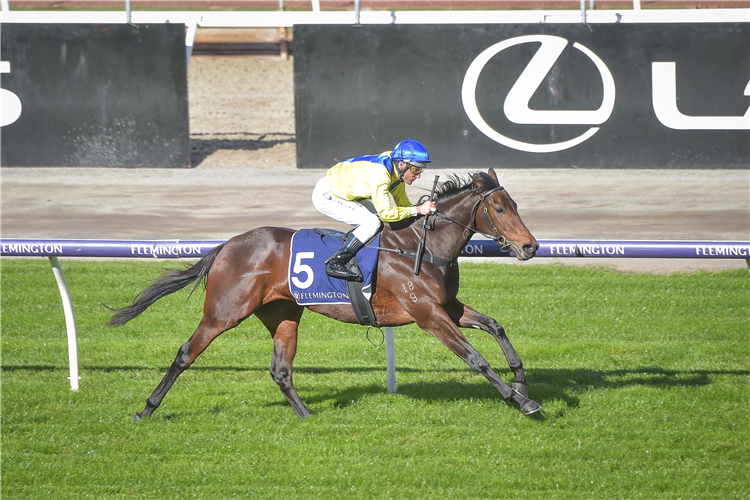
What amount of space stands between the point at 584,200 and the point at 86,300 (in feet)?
29.3

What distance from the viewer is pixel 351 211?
580 centimetres

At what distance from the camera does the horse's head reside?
525 centimetres

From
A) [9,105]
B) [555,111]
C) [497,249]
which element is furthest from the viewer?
[9,105]

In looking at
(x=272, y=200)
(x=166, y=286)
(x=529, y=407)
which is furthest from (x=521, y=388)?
(x=272, y=200)

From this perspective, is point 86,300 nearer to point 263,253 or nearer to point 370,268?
point 263,253

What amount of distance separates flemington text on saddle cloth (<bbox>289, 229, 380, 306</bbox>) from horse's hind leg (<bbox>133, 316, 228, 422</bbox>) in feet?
2.32

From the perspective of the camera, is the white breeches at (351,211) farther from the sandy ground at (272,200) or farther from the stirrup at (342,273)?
the sandy ground at (272,200)

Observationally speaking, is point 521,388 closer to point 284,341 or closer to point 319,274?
point 319,274

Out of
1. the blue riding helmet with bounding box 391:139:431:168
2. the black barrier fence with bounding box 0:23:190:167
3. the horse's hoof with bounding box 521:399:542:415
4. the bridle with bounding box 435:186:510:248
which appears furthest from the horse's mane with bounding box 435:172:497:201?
the black barrier fence with bounding box 0:23:190:167

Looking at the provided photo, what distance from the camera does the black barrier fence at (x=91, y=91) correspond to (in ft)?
52.4

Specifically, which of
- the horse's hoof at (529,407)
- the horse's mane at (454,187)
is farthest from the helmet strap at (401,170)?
the horse's hoof at (529,407)

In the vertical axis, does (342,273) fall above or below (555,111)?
above

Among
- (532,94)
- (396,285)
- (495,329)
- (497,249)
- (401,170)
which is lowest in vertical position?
(532,94)

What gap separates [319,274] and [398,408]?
131 cm
